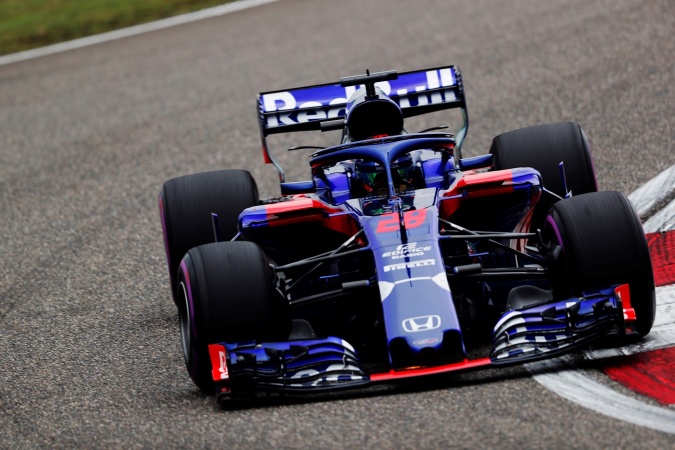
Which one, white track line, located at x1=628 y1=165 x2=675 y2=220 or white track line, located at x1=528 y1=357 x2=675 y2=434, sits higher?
white track line, located at x1=628 y1=165 x2=675 y2=220

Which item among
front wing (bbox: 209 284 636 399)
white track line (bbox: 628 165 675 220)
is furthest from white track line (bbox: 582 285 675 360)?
white track line (bbox: 628 165 675 220)

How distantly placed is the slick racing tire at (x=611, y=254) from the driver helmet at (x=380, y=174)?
1.32 metres

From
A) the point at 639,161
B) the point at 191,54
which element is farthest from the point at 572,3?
the point at 639,161

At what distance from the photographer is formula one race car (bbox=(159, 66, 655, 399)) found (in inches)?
227

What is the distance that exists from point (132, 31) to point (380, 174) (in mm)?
11145

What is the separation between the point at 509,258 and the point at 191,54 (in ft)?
32.7

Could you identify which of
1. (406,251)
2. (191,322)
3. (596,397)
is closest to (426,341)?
(406,251)

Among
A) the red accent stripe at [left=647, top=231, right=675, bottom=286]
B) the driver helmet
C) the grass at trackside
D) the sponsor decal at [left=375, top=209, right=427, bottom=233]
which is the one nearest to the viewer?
the sponsor decal at [left=375, top=209, right=427, bottom=233]

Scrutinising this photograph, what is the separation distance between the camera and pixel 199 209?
758 cm

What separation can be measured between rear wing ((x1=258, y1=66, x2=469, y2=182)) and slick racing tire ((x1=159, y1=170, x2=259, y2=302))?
0.70 m

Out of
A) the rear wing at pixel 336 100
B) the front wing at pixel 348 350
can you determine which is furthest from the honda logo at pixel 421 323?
the rear wing at pixel 336 100

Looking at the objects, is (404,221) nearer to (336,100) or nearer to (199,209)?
(199,209)

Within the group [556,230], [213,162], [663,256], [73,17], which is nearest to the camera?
[556,230]

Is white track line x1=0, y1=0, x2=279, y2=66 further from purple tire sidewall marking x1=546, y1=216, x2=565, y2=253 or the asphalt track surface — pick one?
purple tire sidewall marking x1=546, y1=216, x2=565, y2=253
